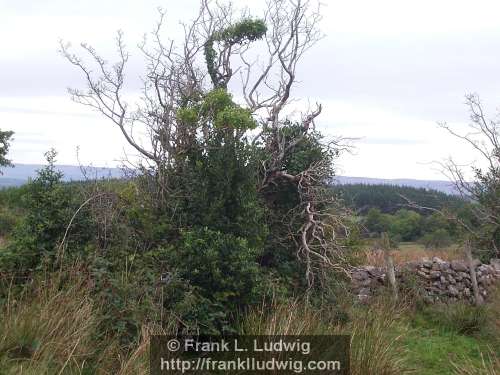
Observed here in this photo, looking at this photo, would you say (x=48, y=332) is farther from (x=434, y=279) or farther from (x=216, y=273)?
(x=434, y=279)

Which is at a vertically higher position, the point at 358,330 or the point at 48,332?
the point at 48,332

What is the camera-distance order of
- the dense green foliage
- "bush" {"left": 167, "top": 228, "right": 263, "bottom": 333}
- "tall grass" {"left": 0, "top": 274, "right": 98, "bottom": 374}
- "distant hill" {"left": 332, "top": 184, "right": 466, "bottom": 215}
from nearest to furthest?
1. "tall grass" {"left": 0, "top": 274, "right": 98, "bottom": 374}
2. "bush" {"left": 167, "top": 228, "right": 263, "bottom": 333}
3. "distant hill" {"left": 332, "top": 184, "right": 466, "bottom": 215}
4. the dense green foliage

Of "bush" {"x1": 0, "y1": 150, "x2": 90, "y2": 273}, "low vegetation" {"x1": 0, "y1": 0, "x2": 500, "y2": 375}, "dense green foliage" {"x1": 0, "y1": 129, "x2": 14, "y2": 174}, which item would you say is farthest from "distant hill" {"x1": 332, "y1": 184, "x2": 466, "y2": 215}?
"dense green foliage" {"x1": 0, "y1": 129, "x2": 14, "y2": 174}

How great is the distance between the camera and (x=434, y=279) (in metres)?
11.0

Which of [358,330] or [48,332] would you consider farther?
[358,330]

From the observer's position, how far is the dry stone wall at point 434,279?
1041 cm

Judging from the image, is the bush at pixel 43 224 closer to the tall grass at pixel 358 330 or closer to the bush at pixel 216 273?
the bush at pixel 216 273

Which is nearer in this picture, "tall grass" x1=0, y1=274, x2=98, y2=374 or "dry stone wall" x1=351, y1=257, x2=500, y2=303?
"tall grass" x1=0, y1=274, x2=98, y2=374

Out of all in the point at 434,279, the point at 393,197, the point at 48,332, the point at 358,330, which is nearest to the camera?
the point at 48,332

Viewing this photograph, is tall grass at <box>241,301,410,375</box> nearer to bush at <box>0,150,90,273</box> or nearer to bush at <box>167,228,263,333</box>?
bush at <box>167,228,263,333</box>

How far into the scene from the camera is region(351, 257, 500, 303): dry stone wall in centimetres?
1041

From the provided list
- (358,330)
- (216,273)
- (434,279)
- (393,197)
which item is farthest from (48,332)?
(393,197)

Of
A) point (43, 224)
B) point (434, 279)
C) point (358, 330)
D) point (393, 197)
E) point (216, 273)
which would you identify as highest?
point (393, 197)

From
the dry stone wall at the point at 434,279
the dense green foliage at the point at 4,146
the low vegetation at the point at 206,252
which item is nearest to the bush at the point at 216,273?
the low vegetation at the point at 206,252
